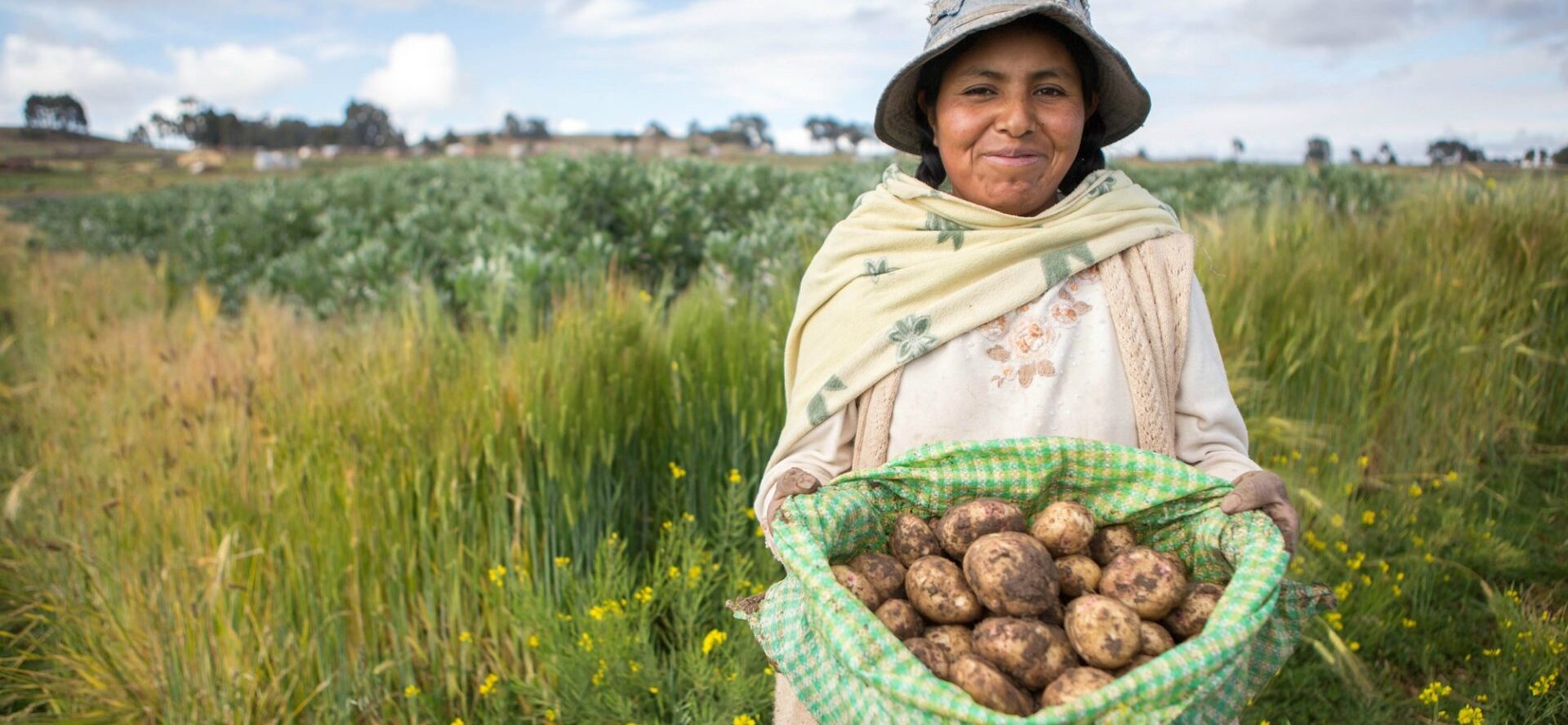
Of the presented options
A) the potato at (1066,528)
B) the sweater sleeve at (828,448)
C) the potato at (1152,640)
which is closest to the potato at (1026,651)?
the potato at (1152,640)

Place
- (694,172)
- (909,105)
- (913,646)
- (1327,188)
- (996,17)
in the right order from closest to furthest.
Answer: (913,646) < (996,17) < (909,105) < (694,172) < (1327,188)

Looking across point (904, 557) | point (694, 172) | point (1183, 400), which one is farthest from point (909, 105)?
point (694, 172)

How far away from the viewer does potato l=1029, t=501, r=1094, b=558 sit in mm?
1657

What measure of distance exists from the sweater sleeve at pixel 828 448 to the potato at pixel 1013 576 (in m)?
0.50

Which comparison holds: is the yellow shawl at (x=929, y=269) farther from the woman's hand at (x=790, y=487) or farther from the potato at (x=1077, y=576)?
the potato at (x=1077, y=576)

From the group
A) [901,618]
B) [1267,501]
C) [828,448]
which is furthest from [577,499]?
[1267,501]

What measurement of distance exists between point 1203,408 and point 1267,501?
1.14 ft

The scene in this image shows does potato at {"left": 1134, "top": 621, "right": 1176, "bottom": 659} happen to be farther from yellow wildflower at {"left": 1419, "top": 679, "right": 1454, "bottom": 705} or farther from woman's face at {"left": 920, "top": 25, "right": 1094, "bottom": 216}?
yellow wildflower at {"left": 1419, "top": 679, "right": 1454, "bottom": 705}

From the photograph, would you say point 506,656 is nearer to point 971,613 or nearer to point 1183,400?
point 971,613

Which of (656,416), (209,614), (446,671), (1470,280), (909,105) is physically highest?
(909,105)

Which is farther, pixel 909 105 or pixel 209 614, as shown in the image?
pixel 209 614

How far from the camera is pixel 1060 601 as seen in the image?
1635 millimetres

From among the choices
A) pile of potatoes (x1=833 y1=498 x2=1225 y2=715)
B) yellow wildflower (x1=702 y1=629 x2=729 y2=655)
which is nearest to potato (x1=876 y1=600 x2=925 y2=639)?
pile of potatoes (x1=833 y1=498 x2=1225 y2=715)

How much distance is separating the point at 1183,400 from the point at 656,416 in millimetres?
2139
